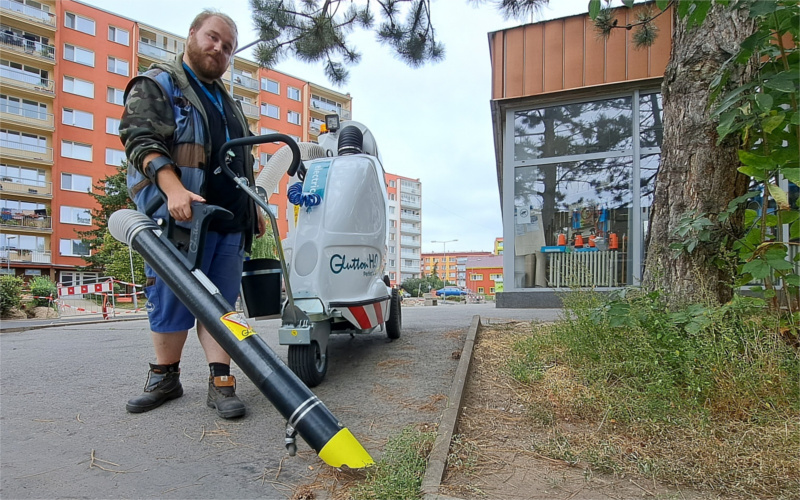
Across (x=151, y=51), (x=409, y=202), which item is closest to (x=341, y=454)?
(x=151, y=51)

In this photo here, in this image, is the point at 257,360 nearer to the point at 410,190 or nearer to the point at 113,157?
the point at 113,157

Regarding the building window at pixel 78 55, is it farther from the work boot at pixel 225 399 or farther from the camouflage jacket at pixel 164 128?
the work boot at pixel 225 399

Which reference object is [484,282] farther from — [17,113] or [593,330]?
[593,330]

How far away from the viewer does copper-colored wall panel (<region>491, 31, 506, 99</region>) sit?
27.3 ft

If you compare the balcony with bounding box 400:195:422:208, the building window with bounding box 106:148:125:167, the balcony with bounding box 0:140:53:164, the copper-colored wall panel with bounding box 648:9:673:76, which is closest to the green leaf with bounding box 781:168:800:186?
the copper-colored wall panel with bounding box 648:9:673:76

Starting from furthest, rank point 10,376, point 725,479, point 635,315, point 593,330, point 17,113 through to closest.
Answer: point 17,113, point 10,376, point 593,330, point 635,315, point 725,479

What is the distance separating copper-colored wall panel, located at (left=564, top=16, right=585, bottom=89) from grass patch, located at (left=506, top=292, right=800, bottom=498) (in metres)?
6.46

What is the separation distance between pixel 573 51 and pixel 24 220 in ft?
117

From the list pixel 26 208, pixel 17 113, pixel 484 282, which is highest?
pixel 17 113

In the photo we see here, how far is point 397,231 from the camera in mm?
86438

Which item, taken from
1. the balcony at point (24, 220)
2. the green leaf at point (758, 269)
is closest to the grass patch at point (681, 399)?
the green leaf at point (758, 269)

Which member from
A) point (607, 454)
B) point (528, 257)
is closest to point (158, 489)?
point (607, 454)

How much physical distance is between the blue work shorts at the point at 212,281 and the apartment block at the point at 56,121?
95.2 ft

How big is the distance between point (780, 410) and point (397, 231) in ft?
278
